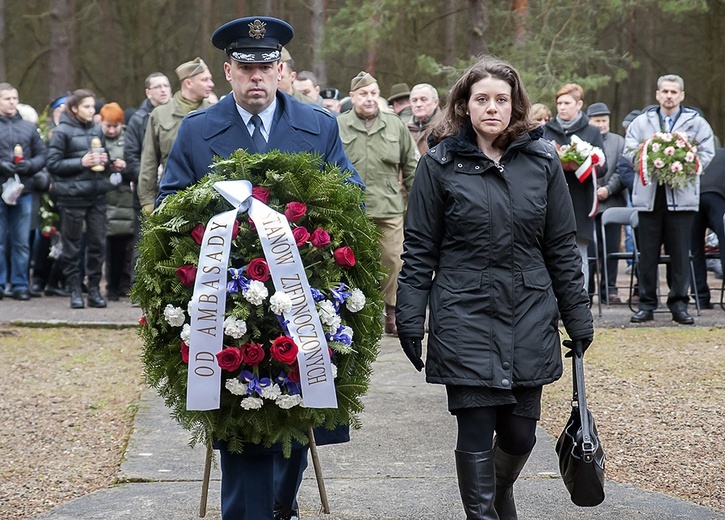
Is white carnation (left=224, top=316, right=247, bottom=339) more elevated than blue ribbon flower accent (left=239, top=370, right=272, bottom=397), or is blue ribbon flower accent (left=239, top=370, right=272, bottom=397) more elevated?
white carnation (left=224, top=316, right=247, bottom=339)

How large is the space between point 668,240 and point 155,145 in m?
4.85

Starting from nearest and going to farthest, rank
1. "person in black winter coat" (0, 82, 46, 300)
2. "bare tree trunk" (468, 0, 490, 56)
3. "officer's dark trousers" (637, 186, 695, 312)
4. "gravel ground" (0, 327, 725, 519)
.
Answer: "gravel ground" (0, 327, 725, 519) → "officer's dark trousers" (637, 186, 695, 312) → "person in black winter coat" (0, 82, 46, 300) → "bare tree trunk" (468, 0, 490, 56)

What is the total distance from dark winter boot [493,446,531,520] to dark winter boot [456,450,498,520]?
0.80ft

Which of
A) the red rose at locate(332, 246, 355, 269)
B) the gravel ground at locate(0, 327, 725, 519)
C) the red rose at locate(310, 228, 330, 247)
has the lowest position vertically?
the gravel ground at locate(0, 327, 725, 519)

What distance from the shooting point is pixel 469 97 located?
467 cm

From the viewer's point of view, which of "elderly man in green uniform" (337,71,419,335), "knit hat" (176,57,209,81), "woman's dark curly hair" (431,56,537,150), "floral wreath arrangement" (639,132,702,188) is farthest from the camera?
"floral wreath arrangement" (639,132,702,188)

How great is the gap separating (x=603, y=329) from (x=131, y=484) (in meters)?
6.27

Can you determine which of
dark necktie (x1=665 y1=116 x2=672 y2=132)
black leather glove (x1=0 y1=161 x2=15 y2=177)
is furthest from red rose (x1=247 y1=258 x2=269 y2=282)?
black leather glove (x1=0 y1=161 x2=15 y2=177)

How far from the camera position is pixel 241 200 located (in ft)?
14.3

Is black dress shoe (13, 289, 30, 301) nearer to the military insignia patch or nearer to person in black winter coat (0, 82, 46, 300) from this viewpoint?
person in black winter coat (0, 82, 46, 300)

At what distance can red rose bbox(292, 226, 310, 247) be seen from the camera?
4.40 m

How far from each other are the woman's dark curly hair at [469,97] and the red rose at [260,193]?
0.75 m

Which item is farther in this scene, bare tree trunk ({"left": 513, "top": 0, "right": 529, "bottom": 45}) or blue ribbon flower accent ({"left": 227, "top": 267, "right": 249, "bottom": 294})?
bare tree trunk ({"left": 513, "top": 0, "right": 529, "bottom": 45})

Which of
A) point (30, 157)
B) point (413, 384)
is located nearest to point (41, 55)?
point (30, 157)
